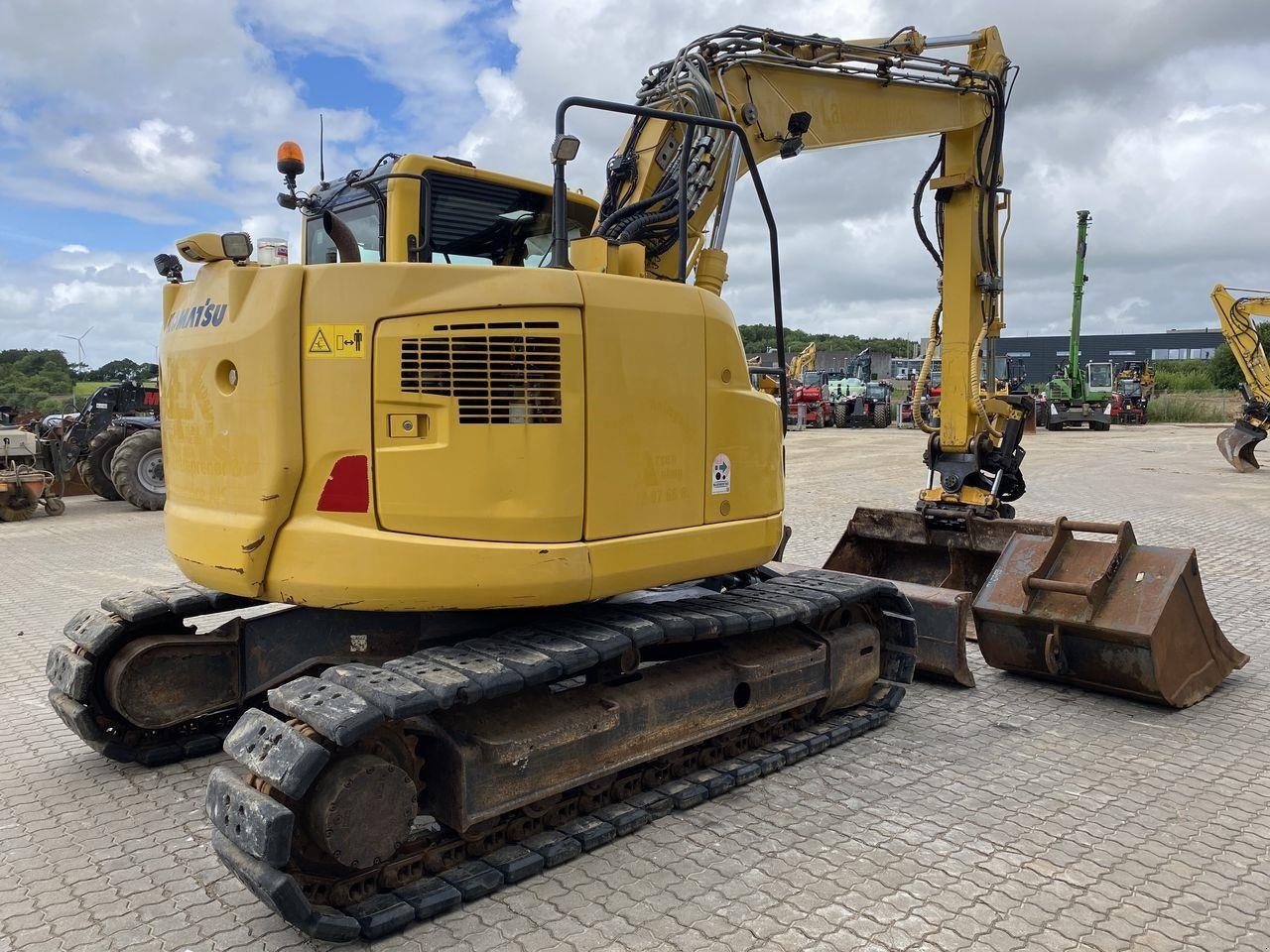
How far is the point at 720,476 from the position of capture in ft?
13.7

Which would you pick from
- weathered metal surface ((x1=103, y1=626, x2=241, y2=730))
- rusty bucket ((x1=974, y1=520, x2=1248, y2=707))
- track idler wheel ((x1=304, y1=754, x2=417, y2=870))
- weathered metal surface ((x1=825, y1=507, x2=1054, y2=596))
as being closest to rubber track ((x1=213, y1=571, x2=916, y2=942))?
track idler wheel ((x1=304, y1=754, x2=417, y2=870))

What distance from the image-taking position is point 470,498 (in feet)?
11.3

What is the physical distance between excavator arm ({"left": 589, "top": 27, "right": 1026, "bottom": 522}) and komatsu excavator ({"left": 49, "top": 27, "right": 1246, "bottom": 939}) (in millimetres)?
45

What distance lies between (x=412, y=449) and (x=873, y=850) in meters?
2.33

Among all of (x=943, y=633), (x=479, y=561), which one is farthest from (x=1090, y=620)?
(x=479, y=561)

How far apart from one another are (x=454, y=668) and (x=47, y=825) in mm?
2111

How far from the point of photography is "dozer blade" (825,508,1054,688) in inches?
224

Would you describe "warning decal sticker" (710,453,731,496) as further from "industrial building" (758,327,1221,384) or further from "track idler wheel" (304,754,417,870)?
"industrial building" (758,327,1221,384)

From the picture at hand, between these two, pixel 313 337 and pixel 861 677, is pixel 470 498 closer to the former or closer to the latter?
pixel 313 337

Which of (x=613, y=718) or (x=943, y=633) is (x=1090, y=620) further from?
(x=613, y=718)

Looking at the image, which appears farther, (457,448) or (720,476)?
(720,476)

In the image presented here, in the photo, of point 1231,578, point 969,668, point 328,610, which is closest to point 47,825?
point 328,610

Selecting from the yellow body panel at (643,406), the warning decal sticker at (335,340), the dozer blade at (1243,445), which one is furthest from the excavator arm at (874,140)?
the dozer blade at (1243,445)

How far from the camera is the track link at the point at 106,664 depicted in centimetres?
440
